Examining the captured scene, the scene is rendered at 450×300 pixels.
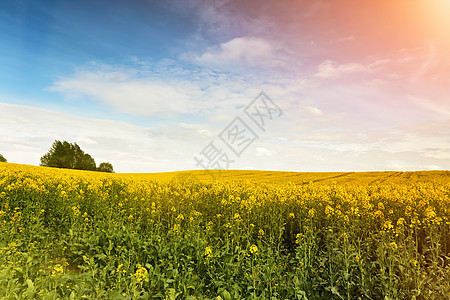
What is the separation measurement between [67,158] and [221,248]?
68.5m

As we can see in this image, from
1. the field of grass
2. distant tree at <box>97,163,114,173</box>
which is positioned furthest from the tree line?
the field of grass

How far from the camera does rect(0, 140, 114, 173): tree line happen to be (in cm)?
6184

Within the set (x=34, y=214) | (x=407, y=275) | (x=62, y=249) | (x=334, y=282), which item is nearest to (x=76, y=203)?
(x=34, y=214)

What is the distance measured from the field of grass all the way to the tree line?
5943cm

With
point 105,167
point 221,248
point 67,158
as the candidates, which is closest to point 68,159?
point 67,158

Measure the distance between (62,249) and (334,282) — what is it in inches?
237

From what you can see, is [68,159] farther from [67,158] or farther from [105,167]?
[105,167]

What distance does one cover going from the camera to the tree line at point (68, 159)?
61.8 meters

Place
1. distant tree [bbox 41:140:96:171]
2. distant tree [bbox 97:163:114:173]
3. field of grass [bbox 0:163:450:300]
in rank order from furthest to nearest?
distant tree [bbox 97:163:114:173] → distant tree [bbox 41:140:96:171] → field of grass [bbox 0:163:450:300]

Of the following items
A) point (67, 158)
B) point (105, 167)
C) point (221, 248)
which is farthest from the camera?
point (105, 167)

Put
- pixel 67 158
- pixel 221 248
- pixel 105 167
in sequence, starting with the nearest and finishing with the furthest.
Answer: pixel 221 248 < pixel 67 158 < pixel 105 167

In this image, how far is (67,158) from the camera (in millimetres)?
62938

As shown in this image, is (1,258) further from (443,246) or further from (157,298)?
(443,246)

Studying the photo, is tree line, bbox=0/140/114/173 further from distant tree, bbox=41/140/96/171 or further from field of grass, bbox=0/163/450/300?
field of grass, bbox=0/163/450/300
